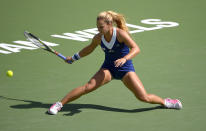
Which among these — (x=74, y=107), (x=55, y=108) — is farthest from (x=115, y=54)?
(x=55, y=108)

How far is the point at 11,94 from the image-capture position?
9.50m

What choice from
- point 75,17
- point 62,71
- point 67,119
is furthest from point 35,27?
point 67,119

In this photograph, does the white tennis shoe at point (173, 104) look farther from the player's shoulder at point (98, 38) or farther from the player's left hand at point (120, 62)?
the player's shoulder at point (98, 38)

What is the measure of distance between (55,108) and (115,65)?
119 cm

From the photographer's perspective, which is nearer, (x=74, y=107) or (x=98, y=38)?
(x=98, y=38)

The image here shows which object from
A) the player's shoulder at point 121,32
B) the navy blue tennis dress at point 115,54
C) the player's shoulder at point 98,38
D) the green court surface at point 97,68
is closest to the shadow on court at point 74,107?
the green court surface at point 97,68

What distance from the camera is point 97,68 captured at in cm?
1090

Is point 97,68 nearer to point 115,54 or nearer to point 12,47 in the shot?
point 115,54

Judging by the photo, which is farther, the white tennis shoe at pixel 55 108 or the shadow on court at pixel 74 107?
the shadow on court at pixel 74 107

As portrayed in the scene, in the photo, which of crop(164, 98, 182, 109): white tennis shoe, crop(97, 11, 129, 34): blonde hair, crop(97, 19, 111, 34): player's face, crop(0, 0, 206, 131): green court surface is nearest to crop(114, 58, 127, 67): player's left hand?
crop(97, 19, 111, 34): player's face

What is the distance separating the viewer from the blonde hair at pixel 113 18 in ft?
27.2

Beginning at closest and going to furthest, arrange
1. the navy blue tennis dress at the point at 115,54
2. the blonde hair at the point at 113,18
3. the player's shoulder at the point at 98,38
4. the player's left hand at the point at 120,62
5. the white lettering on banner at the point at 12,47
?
the player's left hand at the point at 120,62 → the blonde hair at the point at 113,18 → the navy blue tennis dress at the point at 115,54 → the player's shoulder at the point at 98,38 → the white lettering on banner at the point at 12,47

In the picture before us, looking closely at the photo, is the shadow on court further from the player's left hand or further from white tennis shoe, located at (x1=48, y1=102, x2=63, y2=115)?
the player's left hand

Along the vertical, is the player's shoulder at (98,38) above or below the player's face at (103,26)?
below
